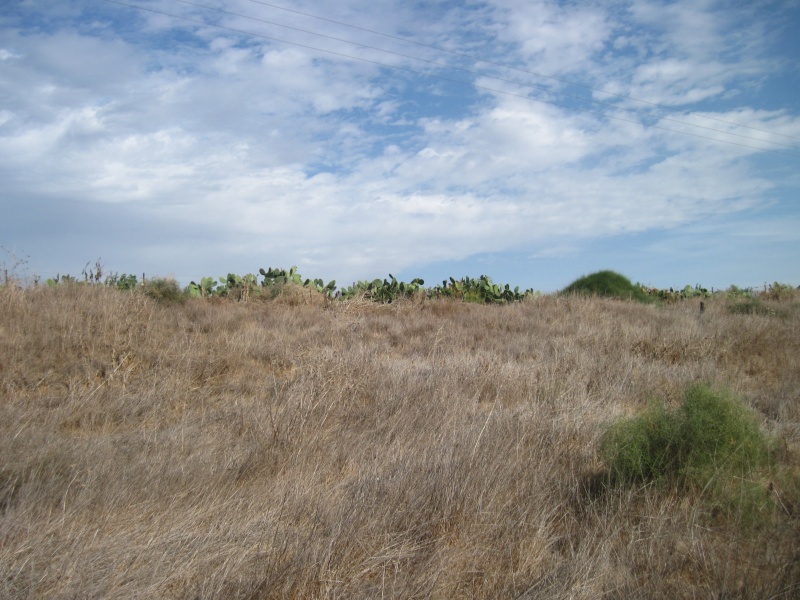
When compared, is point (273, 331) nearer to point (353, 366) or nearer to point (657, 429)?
point (353, 366)

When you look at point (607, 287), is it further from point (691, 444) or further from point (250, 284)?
point (691, 444)

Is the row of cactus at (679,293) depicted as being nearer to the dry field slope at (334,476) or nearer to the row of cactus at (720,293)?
the row of cactus at (720,293)

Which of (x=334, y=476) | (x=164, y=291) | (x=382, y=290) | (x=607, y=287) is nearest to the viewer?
(x=334, y=476)

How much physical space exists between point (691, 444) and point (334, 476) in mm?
2870

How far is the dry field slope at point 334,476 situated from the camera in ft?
10.4

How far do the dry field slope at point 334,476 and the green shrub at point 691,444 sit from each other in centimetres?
21

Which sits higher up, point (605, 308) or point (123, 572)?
point (605, 308)

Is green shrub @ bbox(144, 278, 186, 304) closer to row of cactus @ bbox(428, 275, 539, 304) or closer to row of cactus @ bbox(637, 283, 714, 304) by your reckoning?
row of cactus @ bbox(428, 275, 539, 304)

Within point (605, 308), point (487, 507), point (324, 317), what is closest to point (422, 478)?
point (487, 507)

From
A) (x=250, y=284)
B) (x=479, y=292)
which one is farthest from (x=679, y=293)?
(x=250, y=284)

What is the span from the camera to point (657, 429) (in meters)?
5.01

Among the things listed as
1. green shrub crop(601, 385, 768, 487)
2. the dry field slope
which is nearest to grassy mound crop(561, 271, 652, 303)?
the dry field slope

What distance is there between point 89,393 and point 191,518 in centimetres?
361

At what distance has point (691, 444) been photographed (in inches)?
188
